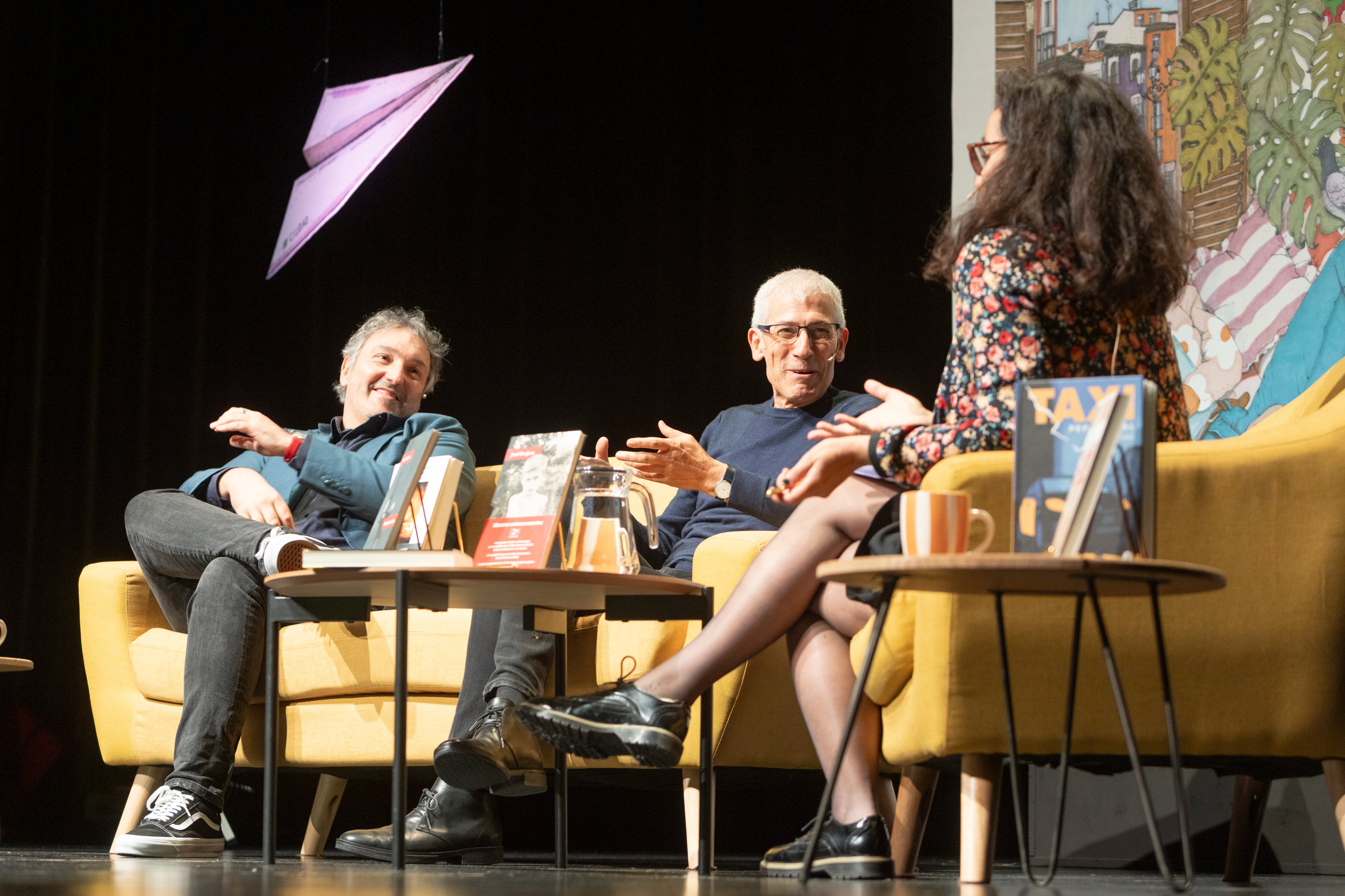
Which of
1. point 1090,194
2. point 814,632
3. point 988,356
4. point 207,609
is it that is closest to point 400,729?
point 814,632

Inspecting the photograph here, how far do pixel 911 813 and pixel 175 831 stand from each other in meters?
1.26

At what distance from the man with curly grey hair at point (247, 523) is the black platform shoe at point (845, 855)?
0.95m

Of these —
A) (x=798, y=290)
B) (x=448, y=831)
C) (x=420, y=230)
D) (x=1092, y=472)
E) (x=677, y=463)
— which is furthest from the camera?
(x=420, y=230)

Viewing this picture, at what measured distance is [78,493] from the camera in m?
4.09

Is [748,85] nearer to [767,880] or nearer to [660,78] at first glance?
[660,78]

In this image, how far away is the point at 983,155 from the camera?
2.01 m

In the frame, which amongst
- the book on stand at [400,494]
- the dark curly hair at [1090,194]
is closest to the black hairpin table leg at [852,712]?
the dark curly hair at [1090,194]

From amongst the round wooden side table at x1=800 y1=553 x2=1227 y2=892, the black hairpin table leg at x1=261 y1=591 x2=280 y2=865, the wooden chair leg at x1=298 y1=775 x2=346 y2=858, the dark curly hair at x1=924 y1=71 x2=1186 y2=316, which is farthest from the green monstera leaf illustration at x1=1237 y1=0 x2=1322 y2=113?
the wooden chair leg at x1=298 y1=775 x2=346 y2=858

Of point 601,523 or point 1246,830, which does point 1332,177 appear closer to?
point 1246,830

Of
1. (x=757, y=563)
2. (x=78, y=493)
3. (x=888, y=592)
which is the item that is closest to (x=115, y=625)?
(x=78, y=493)

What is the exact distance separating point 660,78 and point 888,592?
109 inches

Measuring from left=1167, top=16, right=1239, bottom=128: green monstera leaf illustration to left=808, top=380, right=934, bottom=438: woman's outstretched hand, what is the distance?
4.63ft

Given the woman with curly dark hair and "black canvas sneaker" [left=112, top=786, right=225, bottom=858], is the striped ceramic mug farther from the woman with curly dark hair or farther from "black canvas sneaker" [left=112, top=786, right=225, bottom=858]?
"black canvas sneaker" [left=112, top=786, right=225, bottom=858]

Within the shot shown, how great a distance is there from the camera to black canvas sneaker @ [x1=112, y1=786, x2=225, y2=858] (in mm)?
2363
